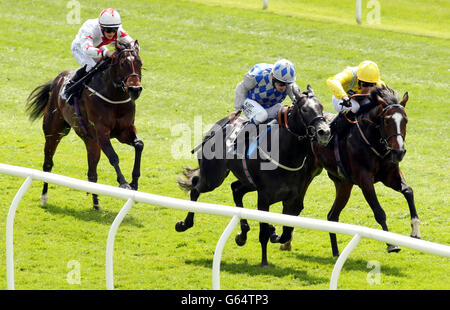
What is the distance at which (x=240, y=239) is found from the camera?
8.28 metres

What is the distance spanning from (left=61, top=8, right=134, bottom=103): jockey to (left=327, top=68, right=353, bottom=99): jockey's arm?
2225 millimetres

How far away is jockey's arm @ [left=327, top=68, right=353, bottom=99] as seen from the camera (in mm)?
8148

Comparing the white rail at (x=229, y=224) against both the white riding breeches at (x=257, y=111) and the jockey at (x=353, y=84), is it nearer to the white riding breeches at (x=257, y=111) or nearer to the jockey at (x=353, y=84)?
the white riding breeches at (x=257, y=111)

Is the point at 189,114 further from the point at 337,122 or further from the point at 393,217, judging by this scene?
the point at 337,122

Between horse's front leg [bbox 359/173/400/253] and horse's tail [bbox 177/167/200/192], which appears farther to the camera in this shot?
horse's tail [bbox 177/167/200/192]

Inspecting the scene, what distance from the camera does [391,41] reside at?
18.5m

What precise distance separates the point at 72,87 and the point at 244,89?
2.43 meters

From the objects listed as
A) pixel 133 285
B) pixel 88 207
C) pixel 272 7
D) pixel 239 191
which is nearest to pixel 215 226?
pixel 239 191

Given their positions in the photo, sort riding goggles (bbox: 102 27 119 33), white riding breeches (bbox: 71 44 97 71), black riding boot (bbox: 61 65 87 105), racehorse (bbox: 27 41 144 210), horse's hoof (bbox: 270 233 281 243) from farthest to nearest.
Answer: white riding breeches (bbox: 71 44 97 71) → black riding boot (bbox: 61 65 87 105) → riding goggles (bbox: 102 27 119 33) → racehorse (bbox: 27 41 144 210) → horse's hoof (bbox: 270 233 281 243)

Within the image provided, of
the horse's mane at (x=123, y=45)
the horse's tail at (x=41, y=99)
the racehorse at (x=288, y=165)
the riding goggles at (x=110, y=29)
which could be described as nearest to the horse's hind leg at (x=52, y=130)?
the horse's tail at (x=41, y=99)

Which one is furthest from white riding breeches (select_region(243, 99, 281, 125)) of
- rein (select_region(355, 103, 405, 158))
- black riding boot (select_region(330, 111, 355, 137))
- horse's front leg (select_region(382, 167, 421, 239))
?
horse's front leg (select_region(382, 167, 421, 239))

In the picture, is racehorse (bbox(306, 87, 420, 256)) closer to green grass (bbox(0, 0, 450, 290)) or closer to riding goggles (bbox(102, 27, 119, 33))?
green grass (bbox(0, 0, 450, 290))

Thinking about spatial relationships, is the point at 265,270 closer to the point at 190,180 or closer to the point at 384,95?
the point at 190,180

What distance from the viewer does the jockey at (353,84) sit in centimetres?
818
